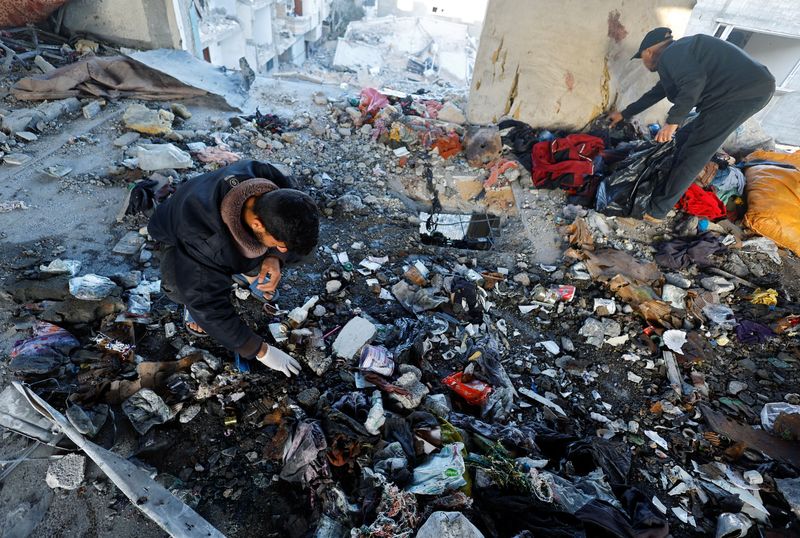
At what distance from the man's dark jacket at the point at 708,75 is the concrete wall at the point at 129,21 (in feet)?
20.4

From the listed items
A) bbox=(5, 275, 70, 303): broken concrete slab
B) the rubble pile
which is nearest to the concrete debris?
the rubble pile

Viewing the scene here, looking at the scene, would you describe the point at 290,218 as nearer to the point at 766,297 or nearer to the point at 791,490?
the point at 791,490

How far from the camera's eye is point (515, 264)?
3617 mm

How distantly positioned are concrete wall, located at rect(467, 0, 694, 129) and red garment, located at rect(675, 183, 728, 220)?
4.91 feet

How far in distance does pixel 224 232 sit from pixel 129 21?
599cm

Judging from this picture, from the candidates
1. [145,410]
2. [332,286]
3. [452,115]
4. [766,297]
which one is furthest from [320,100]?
[766,297]

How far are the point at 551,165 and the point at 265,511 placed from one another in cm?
407

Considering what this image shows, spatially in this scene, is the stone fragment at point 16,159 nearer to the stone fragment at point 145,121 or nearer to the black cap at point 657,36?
the stone fragment at point 145,121

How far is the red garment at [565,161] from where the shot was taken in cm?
416

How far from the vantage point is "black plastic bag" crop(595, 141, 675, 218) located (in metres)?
3.68

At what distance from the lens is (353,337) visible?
2539 mm

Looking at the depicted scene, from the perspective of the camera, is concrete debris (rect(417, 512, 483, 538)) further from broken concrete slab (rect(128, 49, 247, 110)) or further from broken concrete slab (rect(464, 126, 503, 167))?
broken concrete slab (rect(128, 49, 247, 110))

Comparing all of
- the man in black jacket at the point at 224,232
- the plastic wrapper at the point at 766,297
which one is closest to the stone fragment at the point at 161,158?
the man in black jacket at the point at 224,232

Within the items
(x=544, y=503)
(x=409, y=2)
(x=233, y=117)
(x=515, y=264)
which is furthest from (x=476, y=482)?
(x=409, y=2)
